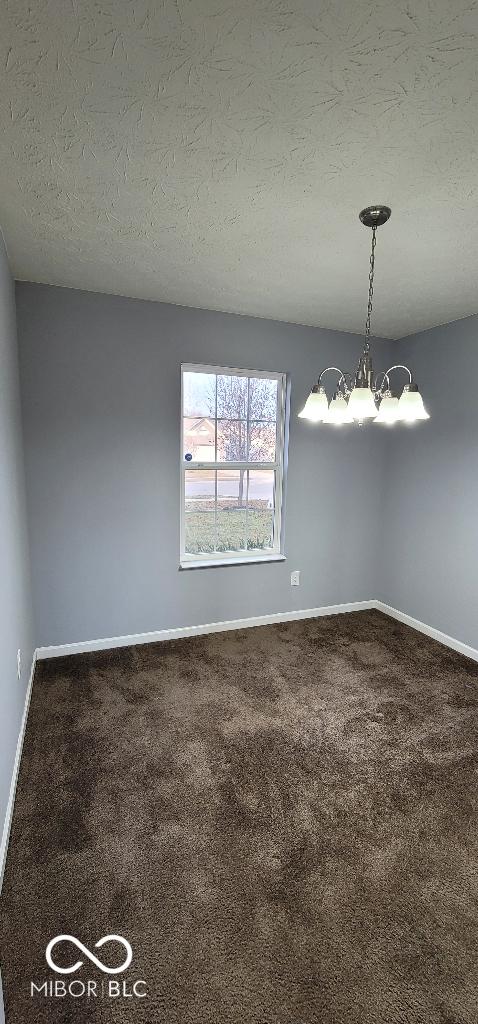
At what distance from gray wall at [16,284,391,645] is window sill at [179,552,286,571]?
0.16ft

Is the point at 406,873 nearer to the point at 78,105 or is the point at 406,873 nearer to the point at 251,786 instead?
the point at 251,786

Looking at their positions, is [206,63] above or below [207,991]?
above

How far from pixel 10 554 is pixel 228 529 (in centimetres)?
185

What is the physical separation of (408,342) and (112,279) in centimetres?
250

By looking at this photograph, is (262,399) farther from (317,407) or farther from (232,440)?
(317,407)

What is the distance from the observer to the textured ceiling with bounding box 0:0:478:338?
102 cm

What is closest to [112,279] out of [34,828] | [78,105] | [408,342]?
[78,105]

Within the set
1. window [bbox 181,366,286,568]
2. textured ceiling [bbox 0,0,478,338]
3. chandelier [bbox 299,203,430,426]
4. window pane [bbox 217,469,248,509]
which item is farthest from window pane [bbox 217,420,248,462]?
chandelier [bbox 299,203,430,426]

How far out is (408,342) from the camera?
3.78 m

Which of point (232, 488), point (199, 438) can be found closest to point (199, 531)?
point (232, 488)

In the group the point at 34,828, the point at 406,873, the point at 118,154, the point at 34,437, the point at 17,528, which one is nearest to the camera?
the point at 118,154

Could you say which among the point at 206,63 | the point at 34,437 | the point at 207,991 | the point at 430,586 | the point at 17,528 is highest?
the point at 206,63

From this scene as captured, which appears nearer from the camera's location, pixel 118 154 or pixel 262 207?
pixel 118 154

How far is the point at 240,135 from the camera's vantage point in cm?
138
